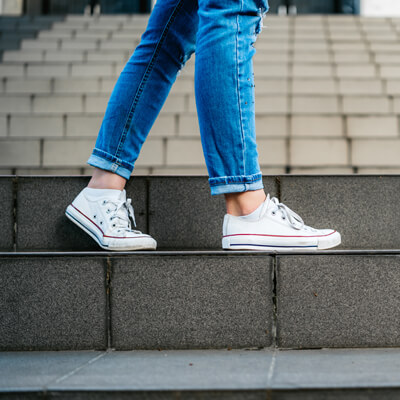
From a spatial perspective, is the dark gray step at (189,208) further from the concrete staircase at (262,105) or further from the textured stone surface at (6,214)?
the concrete staircase at (262,105)

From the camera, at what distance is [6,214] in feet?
5.61

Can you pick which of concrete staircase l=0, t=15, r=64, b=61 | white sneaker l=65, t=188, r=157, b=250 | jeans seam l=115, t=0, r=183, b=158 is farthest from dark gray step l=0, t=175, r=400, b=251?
concrete staircase l=0, t=15, r=64, b=61

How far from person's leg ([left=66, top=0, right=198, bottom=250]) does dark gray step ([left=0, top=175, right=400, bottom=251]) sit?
0.72ft

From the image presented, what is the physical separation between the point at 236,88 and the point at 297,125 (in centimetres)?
240

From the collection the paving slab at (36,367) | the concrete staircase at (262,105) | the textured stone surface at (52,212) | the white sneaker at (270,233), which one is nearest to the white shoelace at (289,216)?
the white sneaker at (270,233)

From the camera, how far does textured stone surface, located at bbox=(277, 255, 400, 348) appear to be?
1.28 m

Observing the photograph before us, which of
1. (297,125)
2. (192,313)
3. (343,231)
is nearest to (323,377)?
(192,313)

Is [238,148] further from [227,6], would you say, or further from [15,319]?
[15,319]

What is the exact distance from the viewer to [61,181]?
5.71ft

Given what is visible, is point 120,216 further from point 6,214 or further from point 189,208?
point 6,214

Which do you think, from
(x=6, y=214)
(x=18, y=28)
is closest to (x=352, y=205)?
(x=6, y=214)

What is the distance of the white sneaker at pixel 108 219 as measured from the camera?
4.58 feet

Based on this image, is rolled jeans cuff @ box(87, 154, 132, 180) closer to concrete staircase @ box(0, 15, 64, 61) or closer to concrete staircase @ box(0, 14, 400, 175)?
concrete staircase @ box(0, 14, 400, 175)

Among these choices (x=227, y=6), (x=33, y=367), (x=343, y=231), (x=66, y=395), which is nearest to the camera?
(x=66, y=395)
